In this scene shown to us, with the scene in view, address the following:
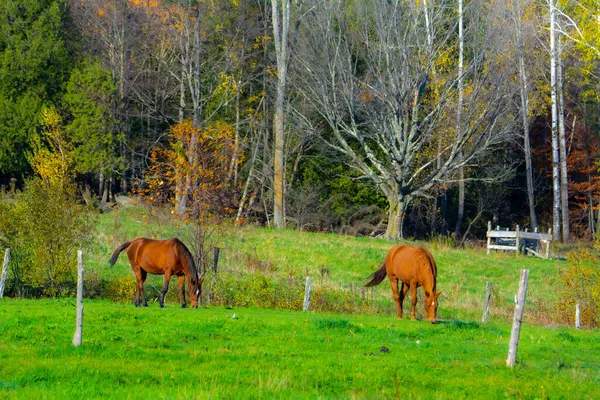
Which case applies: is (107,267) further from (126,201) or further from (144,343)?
(126,201)

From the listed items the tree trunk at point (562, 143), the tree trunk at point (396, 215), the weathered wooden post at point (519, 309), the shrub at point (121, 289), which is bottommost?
the shrub at point (121, 289)

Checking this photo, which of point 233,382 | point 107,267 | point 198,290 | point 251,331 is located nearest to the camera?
point 233,382

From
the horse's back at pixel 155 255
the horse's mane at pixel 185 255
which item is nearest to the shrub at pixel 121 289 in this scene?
the horse's back at pixel 155 255

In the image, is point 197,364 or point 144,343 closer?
point 197,364

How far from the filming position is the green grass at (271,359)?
41.4ft

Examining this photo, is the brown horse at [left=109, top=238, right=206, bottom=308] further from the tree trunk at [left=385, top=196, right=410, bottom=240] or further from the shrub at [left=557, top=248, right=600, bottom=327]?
the tree trunk at [left=385, top=196, right=410, bottom=240]

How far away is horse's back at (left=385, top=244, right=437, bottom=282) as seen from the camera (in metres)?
23.5

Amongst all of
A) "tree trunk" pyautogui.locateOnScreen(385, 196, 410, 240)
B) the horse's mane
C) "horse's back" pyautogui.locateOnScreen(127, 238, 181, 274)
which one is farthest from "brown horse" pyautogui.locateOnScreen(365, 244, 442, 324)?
"tree trunk" pyautogui.locateOnScreen(385, 196, 410, 240)

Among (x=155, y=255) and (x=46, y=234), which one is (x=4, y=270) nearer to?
(x=46, y=234)

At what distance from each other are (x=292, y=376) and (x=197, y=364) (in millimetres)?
1890

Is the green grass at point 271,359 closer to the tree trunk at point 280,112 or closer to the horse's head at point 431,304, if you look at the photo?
the horse's head at point 431,304

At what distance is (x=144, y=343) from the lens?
16.3m

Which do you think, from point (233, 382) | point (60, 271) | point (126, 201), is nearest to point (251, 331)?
A: point (233, 382)

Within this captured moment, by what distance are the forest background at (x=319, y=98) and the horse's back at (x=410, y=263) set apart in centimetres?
2038
